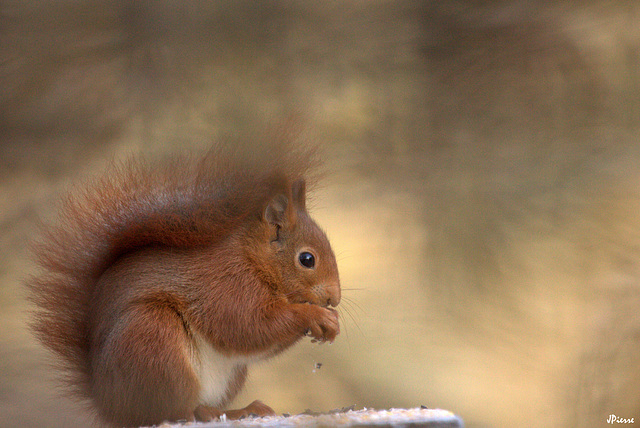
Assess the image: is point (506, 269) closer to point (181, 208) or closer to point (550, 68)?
point (550, 68)

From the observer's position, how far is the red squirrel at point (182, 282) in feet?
3.42

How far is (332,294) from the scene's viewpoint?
1191mm

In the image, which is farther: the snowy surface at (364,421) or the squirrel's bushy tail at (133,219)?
the squirrel's bushy tail at (133,219)

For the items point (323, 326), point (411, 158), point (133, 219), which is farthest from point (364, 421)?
point (411, 158)

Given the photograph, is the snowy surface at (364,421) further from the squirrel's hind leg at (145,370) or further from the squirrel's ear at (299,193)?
the squirrel's ear at (299,193)

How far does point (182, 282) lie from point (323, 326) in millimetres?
263

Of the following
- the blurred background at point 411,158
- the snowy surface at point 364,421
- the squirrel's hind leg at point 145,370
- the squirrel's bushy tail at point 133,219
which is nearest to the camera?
the snowy surface at point 364,421

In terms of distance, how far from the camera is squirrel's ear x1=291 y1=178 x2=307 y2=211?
1.26 m

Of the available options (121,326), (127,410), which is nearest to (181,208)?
(121,326)

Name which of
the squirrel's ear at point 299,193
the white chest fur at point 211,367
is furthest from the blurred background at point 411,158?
the white chest fur at point 211,367

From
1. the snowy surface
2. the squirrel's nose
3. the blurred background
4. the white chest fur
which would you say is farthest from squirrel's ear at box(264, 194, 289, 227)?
the blurred background

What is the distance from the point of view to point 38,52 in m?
1.91

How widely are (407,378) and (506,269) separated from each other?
1.60 ft

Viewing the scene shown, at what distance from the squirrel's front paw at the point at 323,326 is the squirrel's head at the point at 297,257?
65 millimetres
